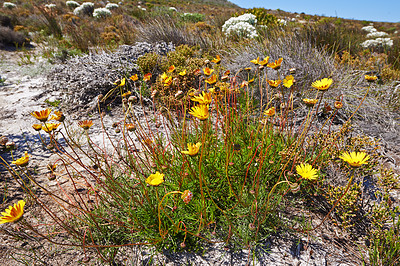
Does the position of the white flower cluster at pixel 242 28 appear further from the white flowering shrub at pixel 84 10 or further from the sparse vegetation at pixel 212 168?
the white flowering shrub at pixel 84 10

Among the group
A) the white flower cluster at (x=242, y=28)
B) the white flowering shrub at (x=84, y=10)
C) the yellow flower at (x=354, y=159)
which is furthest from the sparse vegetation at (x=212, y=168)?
the white flowering shrub at (x=84, y=10)

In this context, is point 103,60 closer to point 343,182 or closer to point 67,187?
point 67,187

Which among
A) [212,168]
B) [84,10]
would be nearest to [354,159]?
[212,168]

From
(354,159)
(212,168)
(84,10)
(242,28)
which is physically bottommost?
(212,168)

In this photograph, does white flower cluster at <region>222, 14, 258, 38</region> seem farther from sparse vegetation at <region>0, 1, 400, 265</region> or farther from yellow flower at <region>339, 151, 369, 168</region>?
yellow flower at <region>339, 151, 369, 168</region>

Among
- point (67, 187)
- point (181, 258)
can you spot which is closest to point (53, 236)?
point (67, 187)

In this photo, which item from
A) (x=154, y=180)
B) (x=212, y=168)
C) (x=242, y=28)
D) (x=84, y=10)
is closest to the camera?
(x=154, y=180)

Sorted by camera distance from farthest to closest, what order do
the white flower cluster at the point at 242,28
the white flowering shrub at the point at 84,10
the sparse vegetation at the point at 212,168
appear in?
the white flowering shrub at the point at 84,10, the white flower cluster at the point at 242,28, the sparse vegetation at the point at 212,168

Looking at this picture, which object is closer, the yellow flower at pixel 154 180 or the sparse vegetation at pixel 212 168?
the yellow flower at pixel 154 180

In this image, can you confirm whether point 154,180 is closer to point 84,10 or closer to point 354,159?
point 354,159

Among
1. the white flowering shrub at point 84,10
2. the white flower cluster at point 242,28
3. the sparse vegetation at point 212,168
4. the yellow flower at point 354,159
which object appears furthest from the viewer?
the white flowering shrub at point 84,10

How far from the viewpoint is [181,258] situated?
5.14 feet

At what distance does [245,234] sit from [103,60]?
13.9 ft

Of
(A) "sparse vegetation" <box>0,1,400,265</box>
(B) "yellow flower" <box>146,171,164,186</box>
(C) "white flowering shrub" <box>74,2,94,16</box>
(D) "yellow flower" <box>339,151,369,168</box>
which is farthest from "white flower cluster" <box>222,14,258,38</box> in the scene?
(C) "white flowering shrub" <box>74,2,94,16</box>
